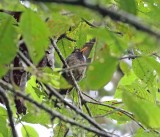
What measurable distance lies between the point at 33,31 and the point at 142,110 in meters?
0.18

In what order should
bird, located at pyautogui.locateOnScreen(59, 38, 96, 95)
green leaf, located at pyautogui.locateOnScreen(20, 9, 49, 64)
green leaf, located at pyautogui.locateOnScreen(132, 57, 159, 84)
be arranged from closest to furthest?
green leaf, located at pyautogui.locateOnScreen(20, 9, 49, 64)
bird, located at pyautogui.locateOnScreen(59, 38, 96, 95)
green leaf, located at pyautogui.locateOnScreen(132, 57, 159, 84)

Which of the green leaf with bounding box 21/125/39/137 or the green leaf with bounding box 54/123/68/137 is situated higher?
the green leaf with bounding box 54/123/68/137

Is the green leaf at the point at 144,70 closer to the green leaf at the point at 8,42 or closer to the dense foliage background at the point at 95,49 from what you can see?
the dense foliage background at the point at 95,49

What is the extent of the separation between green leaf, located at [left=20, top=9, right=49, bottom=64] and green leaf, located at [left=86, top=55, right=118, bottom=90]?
0.08 meters

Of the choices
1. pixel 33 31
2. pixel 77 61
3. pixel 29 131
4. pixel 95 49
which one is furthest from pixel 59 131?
pixel 33 31

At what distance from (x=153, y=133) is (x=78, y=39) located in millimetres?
343

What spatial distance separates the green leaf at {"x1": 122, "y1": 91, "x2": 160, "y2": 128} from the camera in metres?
0.57

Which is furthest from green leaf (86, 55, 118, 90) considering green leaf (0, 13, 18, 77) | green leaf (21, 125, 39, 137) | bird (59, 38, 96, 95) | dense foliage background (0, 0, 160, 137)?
green leaf (21, 125, 39, 137)

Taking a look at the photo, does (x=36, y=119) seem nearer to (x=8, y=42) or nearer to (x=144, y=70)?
(x=144, y=70)

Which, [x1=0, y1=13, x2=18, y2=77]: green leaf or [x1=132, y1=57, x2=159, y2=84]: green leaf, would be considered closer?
[x1=0, y1=13, x2=18, y2=77]: green leaf

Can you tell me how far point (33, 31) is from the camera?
1.72 feet

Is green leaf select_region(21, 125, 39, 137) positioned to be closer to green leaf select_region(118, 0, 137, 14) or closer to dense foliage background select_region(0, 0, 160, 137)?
dense foliage background select_region(0, 0, 160, 137)

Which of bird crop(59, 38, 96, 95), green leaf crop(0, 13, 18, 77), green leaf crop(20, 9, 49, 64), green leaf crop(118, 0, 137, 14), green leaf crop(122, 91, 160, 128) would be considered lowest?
bird crop(59, 38, 96, 95)

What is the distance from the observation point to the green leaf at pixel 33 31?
0.53 metres
